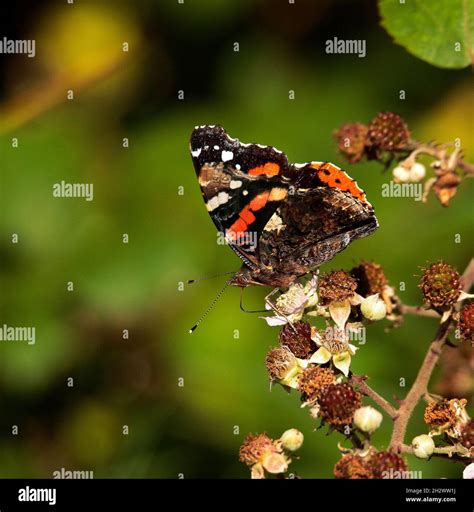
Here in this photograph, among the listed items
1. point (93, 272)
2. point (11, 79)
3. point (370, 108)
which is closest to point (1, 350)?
point (93, 272)

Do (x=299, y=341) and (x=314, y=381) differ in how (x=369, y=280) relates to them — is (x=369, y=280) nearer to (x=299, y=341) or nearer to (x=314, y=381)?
(x=299, y=341)

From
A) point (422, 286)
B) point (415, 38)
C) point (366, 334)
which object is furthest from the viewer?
point (366, 334)

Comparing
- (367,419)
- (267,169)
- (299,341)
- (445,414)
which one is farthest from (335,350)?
(267,169)

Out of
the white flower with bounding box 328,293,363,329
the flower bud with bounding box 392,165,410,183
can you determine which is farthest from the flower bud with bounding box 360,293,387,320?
the flower bud with bounding box 392,165,410,183

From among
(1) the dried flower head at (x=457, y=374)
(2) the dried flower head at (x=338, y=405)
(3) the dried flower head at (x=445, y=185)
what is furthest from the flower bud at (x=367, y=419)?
(3) the dried flower head at (x=445, y=185)

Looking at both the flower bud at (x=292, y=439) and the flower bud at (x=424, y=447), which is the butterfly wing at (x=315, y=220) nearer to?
the flower bud at (x=292, y=439)

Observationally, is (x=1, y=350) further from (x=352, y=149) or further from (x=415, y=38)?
(x=415, y=38)

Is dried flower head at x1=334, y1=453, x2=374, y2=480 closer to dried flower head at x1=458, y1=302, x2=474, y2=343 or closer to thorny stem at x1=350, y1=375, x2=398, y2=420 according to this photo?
thorny stem at x1=350, y1=375, x2=398, y2=420
